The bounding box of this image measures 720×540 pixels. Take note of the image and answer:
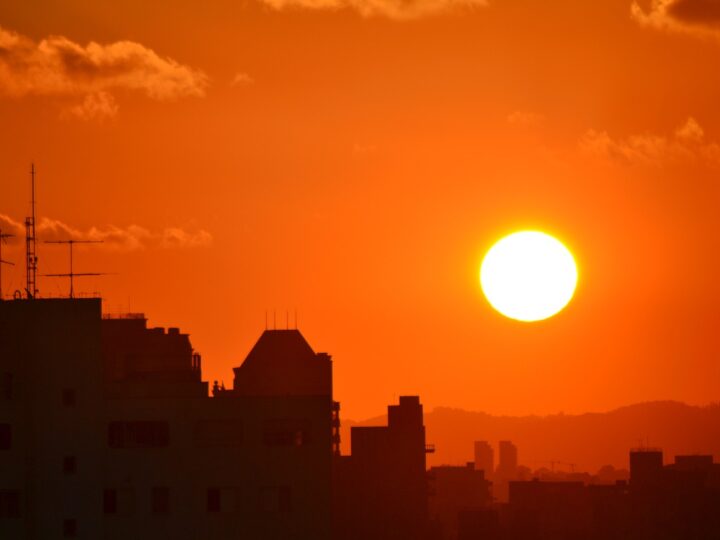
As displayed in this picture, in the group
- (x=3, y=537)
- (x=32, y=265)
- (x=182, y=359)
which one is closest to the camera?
(x=3, y=537)

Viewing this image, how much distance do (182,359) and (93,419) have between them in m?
42.9

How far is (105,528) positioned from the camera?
11144cm

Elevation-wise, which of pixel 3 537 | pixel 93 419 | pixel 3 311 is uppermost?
pixel 3 311

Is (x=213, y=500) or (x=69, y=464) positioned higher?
(x=69, y=464)

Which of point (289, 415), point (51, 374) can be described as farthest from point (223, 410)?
point (51, 374)

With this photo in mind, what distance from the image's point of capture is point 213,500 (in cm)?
11262

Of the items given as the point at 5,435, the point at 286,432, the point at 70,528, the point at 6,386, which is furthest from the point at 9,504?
the point at 286,432

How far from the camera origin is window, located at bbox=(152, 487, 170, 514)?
112m

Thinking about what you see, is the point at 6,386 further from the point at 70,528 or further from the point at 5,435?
the point at 70,528

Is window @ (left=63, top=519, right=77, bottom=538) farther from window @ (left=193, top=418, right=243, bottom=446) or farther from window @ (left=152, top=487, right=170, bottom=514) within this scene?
window @ (left=193, top=418, right=243, bottom=446)

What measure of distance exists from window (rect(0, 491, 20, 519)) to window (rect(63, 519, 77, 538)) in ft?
10.1

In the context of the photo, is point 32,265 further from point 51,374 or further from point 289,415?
point 289,415

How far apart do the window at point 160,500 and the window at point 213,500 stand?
106 inches

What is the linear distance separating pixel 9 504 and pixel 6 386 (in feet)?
24.9
